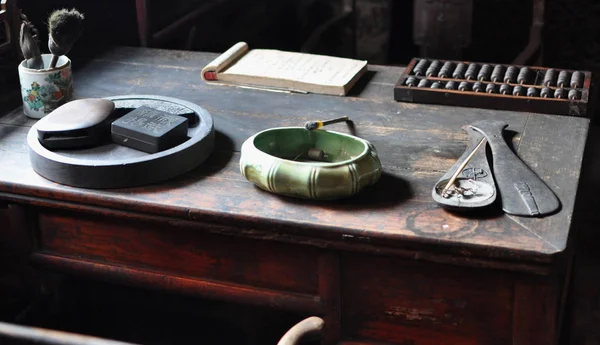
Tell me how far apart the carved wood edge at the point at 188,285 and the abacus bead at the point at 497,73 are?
735 millimetres

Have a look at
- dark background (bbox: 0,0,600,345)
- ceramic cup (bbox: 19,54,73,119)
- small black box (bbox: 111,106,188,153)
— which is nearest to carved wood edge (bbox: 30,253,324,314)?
dark background (bbox: 0,0,600,345)

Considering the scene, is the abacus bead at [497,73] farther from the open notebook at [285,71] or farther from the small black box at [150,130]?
the small black box at [150,130]

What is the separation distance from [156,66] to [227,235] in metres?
0.81

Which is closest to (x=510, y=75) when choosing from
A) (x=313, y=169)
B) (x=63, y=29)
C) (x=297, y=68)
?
(x=297, y=68)

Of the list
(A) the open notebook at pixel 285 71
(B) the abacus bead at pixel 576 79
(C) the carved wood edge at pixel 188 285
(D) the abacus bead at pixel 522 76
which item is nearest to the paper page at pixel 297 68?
(A) the open notebook at pixel 285 71

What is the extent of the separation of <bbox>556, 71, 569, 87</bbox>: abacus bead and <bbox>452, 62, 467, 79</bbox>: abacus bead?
21 centimetres

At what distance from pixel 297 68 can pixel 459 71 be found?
0.38 metres

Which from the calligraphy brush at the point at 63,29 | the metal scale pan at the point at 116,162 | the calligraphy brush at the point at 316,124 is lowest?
the metal scale pan at the point at 116,162

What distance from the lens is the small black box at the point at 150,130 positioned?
1.54 meters

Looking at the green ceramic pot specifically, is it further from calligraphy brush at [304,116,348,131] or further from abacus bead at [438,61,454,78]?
abacus bead at [438,61,454,78]

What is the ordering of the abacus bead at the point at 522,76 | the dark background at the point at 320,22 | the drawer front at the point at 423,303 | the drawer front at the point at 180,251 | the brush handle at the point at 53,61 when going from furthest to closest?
1. the dark background at the point at 320,22
2. the abacus bead at the point at 522,76
3. the brush handle at the point at 53,61
4. the drawer front at the point at 180,251
5. the drawer front at the point at 423,303

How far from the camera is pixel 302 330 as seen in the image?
1.34 m

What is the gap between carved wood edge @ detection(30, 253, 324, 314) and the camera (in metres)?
1.47

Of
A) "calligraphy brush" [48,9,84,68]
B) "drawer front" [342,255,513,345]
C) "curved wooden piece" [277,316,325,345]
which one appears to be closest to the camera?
"curved wooden piece" [277,316,325,345]
